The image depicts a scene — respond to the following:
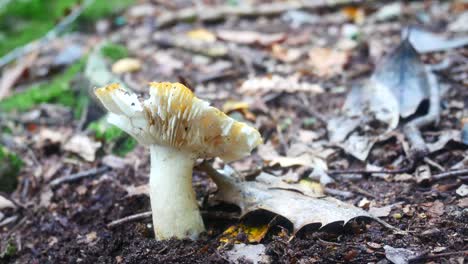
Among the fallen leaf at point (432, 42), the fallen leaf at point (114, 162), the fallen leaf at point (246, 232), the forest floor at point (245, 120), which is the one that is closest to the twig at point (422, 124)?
the forest floor at point (245, 120)

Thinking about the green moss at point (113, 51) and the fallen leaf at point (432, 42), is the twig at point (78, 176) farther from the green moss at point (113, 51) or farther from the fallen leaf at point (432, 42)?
the fallen leaf at point (432, 42)

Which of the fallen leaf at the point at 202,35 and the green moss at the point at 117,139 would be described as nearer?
the green moss at the point at 117,139

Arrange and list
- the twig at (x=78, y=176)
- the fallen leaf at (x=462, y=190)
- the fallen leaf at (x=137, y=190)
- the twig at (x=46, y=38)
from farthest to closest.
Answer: the twig at (x=46, y=38) < the twig at (x=78, y=176) < the fallen leaf at (x=137, y=190) < the fallen leaf at (x=462, y=190)

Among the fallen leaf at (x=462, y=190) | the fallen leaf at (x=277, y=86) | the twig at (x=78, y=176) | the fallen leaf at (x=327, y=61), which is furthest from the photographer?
the fallen leaf at (x=327, y=61)

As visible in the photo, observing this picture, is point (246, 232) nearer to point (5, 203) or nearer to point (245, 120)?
point (245, 120)

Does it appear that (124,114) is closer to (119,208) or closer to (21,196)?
(119,208)

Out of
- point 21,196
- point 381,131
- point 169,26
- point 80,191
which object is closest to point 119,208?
point 80,191
